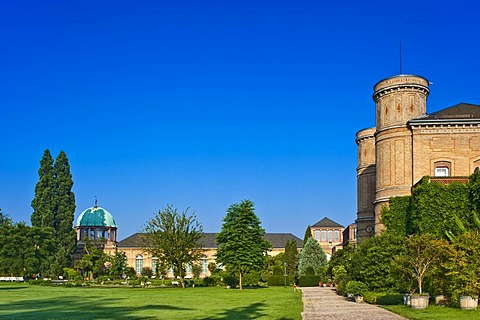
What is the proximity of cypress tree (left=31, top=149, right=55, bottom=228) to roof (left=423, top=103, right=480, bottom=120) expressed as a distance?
179 feet

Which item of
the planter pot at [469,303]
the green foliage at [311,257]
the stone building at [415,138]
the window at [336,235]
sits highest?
the stone building at [415,138]

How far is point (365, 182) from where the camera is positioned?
61.0 meters

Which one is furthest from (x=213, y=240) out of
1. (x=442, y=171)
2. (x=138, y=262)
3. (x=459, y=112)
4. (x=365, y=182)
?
(x=459, y=112)

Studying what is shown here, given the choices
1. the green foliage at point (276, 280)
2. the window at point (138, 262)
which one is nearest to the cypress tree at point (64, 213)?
the window at point (138, 262)

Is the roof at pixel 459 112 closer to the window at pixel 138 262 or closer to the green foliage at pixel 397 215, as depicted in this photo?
the green foliage at pixel 397 215

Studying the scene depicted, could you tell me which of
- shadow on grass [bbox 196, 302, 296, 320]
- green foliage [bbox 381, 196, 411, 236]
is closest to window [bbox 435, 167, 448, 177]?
green foliage [bbox 381, 196, 411, 236]

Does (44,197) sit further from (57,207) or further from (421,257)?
(421,257)

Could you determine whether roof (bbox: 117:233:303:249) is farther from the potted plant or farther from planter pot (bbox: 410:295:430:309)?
planter pot (bbox: 410:295:430:309)

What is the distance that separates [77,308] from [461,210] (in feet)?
76.0

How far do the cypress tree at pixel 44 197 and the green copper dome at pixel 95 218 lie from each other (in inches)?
935

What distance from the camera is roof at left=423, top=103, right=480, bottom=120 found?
44469 mm

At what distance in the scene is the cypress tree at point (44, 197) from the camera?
80.6m

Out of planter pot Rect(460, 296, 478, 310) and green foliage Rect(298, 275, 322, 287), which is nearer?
planter pot Rect(460, 296, 478, 310)

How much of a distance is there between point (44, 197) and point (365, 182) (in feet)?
146
